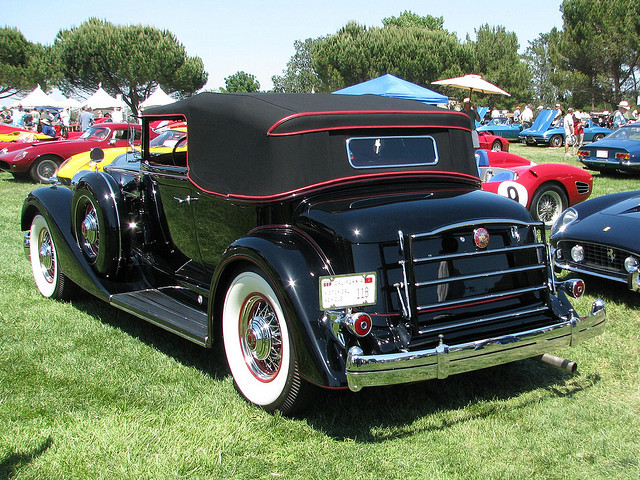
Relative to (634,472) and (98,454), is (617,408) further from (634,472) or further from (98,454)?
(98,454)

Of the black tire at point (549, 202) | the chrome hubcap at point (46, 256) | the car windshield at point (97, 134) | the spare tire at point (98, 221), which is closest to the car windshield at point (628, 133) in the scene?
the black tire at point (549, 202)

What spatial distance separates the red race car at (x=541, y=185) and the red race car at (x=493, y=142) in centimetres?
935

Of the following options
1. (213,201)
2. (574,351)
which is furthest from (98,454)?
(574,351)

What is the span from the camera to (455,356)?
302 centimetres

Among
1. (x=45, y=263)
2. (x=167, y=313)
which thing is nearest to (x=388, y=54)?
(x=45, y=263)

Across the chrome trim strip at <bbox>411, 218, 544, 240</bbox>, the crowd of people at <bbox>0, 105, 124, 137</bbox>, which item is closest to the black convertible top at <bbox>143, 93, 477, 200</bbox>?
the chrome trim strip at <bbox>411, 218, 544, 240</bbox>

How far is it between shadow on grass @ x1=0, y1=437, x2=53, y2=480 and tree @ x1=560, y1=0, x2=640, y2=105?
5190 centimetres

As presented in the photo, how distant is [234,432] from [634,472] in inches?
77.2

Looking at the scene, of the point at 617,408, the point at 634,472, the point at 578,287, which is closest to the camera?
the point at 634,472

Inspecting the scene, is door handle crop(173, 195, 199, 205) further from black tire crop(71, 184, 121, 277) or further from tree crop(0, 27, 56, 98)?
tree crop(0, 27, 56, 98)

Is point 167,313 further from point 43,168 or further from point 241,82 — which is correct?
point 241,82

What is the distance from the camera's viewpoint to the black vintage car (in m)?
3.08

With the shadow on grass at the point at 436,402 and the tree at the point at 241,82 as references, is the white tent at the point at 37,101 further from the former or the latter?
the tree at the point at 241,82

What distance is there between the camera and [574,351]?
4.36 m
